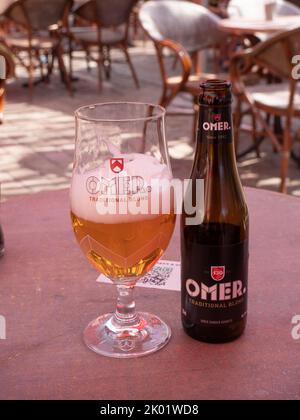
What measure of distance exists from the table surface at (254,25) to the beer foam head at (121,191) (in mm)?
2920

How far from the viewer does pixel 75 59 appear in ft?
25.9

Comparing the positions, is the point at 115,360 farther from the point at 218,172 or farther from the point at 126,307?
the point at 218,172

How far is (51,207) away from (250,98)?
7.41ft

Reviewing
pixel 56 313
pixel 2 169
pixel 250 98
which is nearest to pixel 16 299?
pixel 56 313

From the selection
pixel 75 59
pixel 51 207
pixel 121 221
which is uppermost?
pixel 121 221

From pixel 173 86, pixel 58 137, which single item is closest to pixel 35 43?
pixel 58 137

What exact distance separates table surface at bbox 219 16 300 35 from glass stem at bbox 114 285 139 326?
9.60 ft

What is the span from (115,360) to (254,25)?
3.29 metres

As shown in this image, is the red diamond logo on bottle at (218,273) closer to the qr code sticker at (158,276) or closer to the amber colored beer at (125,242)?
the amber colored beer at (125,242)

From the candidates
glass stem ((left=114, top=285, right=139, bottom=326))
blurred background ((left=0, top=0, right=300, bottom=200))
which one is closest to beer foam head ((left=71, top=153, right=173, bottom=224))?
glass stem ((left=114, top=285, right=139, bottom=326))

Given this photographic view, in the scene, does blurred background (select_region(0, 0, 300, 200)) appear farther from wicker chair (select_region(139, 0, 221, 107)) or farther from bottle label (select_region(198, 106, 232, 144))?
bottle label (select_region(198, 106, 232, 144))

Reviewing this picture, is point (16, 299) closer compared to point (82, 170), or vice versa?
point (82, 170)

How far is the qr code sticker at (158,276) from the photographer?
2.77 feet
